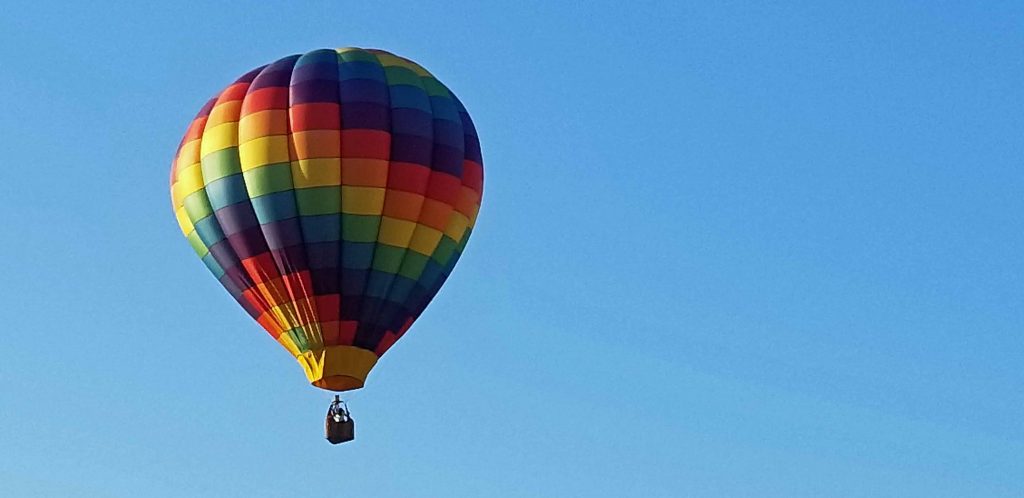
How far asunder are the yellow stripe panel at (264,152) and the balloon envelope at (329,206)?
16 mm

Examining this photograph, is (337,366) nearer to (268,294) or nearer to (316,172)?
(268,294)

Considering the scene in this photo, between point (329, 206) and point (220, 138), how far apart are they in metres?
2.26

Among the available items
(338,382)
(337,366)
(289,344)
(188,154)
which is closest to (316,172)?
(188,154)

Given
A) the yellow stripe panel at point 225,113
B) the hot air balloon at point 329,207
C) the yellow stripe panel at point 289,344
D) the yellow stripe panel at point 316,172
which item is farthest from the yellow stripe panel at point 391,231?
the yellow stripe panel at point 225,113

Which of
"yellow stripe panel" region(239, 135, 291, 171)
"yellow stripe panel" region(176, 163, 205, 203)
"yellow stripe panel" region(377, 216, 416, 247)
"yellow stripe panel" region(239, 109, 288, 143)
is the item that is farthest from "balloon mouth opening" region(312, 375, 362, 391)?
"yellow stripe panel" region(239, 109, 288, 143)

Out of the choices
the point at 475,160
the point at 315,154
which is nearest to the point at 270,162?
the point at 315,154

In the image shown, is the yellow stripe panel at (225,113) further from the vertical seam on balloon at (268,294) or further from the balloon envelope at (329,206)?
the vertical seam on balloon at (268,294)

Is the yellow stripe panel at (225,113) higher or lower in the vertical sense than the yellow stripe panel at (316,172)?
higher

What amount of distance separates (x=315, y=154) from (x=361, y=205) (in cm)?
112

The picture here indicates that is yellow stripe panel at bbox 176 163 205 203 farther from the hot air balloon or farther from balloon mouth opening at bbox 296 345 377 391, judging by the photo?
balloon mouth opening at bbox 296 345 377 391

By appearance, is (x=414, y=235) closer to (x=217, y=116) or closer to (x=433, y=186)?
(x=433, y=186)

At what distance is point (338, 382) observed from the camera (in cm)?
4400

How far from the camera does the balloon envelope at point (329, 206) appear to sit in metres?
44.0

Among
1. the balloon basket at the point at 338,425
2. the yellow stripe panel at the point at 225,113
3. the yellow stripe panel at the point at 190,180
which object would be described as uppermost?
A: the yellow stripe panel at the point at 225,113
